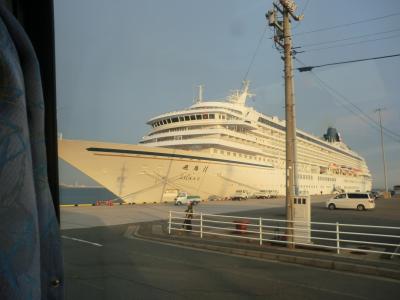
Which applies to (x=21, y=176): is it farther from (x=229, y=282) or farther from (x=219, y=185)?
(x=219, y=185)

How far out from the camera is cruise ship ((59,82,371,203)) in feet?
101

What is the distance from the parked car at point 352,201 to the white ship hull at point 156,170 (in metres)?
5.11

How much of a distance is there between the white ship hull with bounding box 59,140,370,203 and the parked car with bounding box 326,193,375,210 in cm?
511

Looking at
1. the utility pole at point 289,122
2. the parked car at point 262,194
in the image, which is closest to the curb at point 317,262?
the utility pole at point 289,122

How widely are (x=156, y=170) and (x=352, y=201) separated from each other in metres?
16.6

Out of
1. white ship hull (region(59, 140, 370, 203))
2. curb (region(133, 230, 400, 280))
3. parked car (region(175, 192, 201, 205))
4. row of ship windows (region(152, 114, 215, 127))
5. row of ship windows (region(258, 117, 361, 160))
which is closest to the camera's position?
curb (region(133, 230, 400, 280))

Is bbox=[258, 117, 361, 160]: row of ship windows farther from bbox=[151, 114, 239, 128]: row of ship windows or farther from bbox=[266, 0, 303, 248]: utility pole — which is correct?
bbox=[266, 0, 303, 248]: utility pole

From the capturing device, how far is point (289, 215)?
1173 centimetres

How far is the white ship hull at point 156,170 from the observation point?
29875 mm

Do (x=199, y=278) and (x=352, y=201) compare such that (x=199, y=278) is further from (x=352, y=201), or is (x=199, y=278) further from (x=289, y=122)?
(x=352, y=201)

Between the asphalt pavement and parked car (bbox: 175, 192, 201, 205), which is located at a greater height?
parked car (bbox: 175, 192, 201, 205)

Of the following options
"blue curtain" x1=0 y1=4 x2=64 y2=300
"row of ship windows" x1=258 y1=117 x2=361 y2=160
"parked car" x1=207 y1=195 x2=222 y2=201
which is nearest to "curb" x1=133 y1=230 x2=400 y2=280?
"blue curtain" x1=0 y1=4 x2=64 y2=300

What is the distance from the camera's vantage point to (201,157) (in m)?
35.9

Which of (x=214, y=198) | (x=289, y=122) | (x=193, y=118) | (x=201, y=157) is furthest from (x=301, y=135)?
(x=289, y=122)
